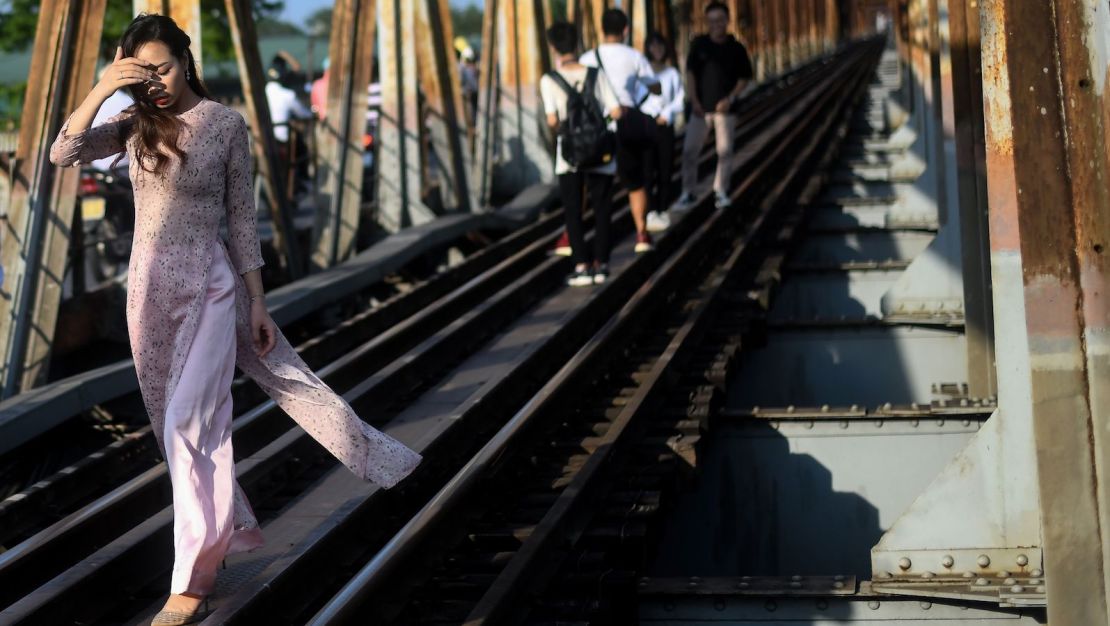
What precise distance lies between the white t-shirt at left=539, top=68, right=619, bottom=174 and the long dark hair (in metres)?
5.78

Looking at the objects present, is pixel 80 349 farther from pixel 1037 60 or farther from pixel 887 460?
pixel 1037 60

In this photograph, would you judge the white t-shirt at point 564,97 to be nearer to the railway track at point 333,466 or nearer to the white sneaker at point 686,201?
the railway track at point 333,466

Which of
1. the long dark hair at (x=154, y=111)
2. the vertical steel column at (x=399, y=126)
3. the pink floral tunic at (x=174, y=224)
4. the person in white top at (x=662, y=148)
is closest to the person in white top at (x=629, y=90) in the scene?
the person in white top at (x=662, y=148)

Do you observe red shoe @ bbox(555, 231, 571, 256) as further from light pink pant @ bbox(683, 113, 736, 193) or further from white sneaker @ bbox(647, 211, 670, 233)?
light pink pant @ bbox(683, 113, 736, 193)

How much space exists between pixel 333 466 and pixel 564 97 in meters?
4.01

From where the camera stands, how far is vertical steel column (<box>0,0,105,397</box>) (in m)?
8.95

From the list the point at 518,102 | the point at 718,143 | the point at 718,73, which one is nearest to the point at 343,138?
the point at 718,73

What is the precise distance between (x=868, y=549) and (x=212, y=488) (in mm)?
3720

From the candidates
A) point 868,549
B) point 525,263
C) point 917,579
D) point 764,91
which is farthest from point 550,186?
point 764,91

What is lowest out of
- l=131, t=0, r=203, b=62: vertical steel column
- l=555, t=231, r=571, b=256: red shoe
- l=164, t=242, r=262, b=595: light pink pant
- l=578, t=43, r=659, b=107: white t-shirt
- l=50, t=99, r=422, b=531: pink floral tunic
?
l=555, t=231, r=571, b=256: red shoe

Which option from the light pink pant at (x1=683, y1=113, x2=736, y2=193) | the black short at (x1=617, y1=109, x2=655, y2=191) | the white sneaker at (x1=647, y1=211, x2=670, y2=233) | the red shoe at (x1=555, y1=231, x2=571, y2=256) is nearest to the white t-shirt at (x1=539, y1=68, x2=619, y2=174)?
the black short at (x1=617, y1=109, x2=655, y2=191)

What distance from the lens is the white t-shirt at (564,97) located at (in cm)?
1022

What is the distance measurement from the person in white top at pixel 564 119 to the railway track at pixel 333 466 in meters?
0.43

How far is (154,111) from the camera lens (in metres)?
4.45
